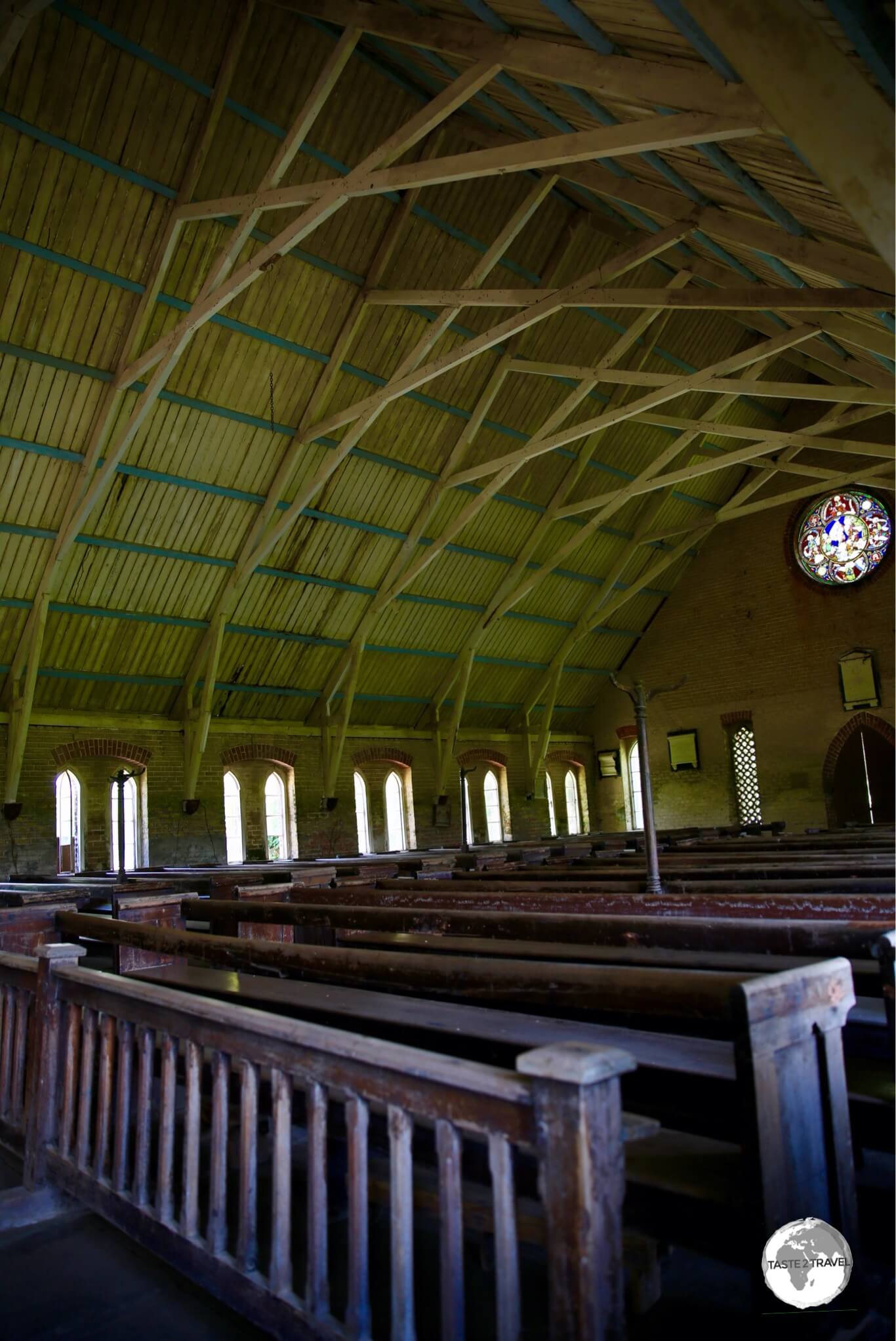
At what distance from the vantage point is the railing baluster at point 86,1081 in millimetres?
2859

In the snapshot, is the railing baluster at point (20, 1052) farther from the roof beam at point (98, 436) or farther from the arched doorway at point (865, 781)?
the arched doorway at point (865, 781)

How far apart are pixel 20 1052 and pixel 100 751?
29.6 feet

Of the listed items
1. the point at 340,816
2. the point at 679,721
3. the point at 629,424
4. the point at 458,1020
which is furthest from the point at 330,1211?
the point at 679,721

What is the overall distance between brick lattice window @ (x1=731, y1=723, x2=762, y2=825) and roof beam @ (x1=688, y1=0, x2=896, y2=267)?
13605mm

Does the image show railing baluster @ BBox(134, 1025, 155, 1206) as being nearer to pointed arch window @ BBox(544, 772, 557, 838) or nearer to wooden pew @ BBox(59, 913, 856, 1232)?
wooden pew @ BBox(59, 913, 856, 1232)

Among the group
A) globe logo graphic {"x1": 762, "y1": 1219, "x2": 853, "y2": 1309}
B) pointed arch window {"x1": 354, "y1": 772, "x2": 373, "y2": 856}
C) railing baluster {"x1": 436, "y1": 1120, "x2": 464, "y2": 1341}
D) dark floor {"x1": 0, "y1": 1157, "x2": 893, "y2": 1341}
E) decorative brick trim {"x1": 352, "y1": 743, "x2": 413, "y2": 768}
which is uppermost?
decorative brick trim {"x1": 352, "y1": 743, "x2": 413, "y2": 768}

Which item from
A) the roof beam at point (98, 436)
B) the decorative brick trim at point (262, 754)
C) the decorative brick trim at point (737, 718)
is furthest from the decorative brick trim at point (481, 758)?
the roof beam at point (98, 436)

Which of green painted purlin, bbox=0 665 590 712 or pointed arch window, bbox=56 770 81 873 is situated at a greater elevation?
green painted purlin, bbox=0 665 590 712

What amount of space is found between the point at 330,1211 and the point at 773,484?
15140 millimetres

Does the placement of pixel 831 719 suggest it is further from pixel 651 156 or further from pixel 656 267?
Result: pixel 651 156

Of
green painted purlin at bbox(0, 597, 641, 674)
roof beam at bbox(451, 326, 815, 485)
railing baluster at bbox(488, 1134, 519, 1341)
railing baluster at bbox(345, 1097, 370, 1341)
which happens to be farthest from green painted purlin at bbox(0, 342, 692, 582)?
railing baluster at bbox(488, 1134, 519, 1341)

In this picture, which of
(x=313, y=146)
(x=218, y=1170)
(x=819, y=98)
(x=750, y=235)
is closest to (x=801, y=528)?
(x=750, y=235)

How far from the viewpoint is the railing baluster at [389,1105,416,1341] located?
1.74 meters

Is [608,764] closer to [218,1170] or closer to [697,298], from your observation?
[697,298]
